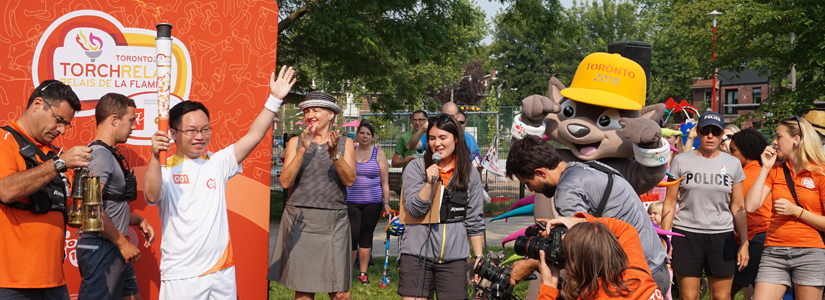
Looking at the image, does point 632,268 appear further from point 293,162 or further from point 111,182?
point 111,182

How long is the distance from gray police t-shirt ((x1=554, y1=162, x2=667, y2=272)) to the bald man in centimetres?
378

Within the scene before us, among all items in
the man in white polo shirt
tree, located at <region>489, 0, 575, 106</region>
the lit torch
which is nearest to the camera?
the lit torch

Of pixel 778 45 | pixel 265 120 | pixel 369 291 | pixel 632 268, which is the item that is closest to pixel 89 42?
pixel 265 120

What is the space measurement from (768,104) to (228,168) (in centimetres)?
1255

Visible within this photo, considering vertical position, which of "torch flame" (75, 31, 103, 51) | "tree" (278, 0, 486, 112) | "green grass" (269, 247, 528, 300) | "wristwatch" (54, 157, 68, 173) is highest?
"tree" (278, 0, 486, 112)

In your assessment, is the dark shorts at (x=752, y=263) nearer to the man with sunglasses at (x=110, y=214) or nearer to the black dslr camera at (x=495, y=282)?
the black dslr camera at (x=495, y=282)

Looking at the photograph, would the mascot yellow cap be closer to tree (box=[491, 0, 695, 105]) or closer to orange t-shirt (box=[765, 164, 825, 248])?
orange t-shirt (box=[765, 164, 825, 248])

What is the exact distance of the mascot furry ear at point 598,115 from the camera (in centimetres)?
493

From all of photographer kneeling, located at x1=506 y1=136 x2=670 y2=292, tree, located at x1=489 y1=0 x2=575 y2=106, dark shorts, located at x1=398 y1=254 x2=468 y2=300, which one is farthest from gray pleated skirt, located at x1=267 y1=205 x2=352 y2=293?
tree, located at x1=489 y1=0 x2=575 y2=106

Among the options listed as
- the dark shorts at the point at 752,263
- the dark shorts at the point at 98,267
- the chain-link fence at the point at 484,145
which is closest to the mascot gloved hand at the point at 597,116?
the dark shorts at the point at 752,263

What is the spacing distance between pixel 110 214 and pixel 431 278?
2141mm

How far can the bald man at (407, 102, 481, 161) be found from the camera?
7.52 meters

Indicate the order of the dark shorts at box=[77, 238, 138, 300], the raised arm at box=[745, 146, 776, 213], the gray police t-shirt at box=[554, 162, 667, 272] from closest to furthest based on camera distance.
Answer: the gray police t-shirt at box=[554, 162, 667, 272] → the dark shorts at box=[77, 238, 138, 300] → the raised arm at box=[745, 146, 776, 213]

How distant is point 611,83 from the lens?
16.8 ft
